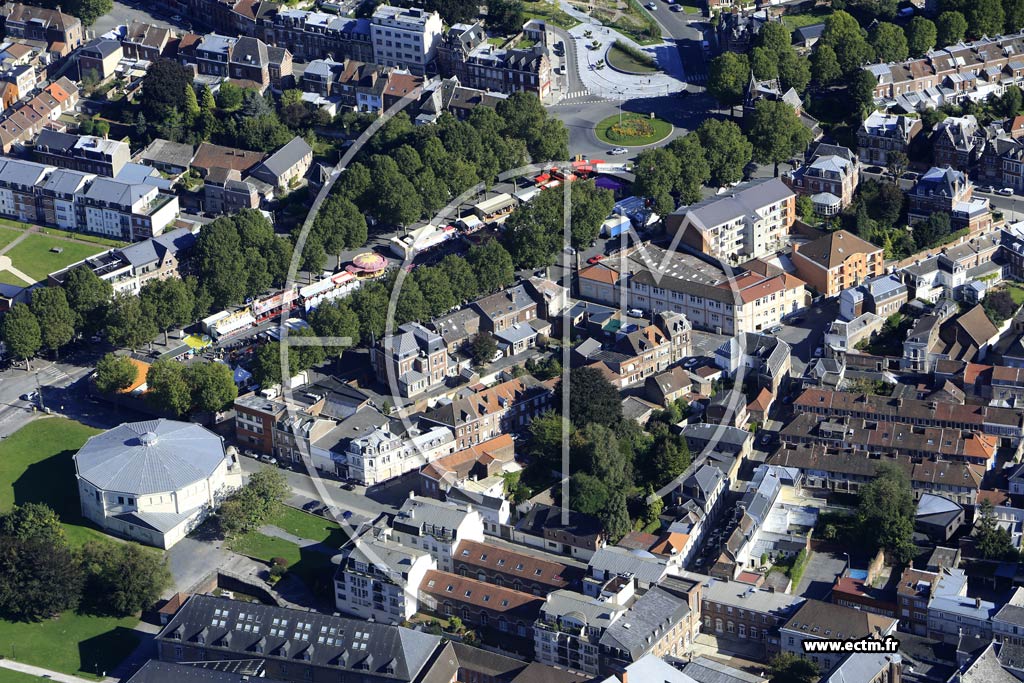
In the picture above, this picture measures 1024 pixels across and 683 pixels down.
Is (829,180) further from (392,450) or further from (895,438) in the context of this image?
(392,450)

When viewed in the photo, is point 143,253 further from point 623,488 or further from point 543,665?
point 543,665

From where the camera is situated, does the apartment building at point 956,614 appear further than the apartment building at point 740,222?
No

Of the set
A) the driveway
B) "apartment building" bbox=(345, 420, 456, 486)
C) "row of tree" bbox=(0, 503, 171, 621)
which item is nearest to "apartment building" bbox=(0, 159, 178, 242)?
"apartment building" bbox=(345, 420, 456, 486)

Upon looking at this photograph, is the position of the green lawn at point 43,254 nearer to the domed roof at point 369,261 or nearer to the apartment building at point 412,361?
the domed roof at point 369,261

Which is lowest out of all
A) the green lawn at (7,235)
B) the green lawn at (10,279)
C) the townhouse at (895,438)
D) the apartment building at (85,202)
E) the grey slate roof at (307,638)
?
the grey slate roof at (307,638)

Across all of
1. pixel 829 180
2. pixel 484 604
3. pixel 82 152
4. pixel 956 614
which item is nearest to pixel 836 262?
pixel 829 180

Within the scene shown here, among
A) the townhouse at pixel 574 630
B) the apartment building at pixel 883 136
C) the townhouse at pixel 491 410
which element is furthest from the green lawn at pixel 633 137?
the townhouse at pixel 574 630
